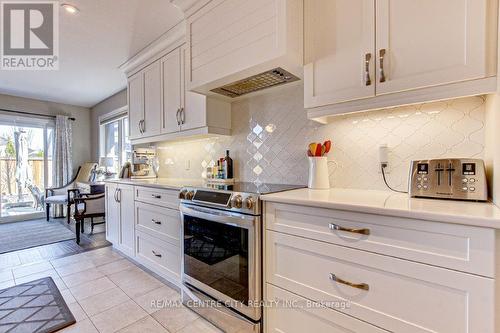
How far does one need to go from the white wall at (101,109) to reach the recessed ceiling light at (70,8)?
2272 millimetres

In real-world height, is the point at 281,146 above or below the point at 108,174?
above

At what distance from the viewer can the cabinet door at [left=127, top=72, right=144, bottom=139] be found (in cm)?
289

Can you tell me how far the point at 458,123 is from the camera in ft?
4.07

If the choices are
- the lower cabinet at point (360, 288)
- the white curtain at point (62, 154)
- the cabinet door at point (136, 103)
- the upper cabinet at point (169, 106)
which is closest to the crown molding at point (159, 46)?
the upper cabinet at point (169, 106)

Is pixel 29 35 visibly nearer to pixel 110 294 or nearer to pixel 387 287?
pixel 110 294

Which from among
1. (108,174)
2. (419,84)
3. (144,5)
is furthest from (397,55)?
(108,174)

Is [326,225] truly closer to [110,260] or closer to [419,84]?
[419,84]

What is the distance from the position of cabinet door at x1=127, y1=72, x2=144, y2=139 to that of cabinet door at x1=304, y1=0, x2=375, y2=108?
7.27 ft

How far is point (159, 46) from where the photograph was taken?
2.50 m

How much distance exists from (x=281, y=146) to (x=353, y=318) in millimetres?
1255

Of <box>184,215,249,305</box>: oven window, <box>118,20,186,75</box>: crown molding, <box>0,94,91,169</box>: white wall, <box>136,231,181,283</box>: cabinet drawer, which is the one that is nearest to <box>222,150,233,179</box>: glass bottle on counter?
<box>184,215,249,305</box>: oven window

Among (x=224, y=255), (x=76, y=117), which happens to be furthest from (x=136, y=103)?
(x=76, y=117)

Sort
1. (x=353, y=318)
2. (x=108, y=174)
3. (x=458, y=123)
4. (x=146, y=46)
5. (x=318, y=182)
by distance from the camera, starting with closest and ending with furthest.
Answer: (x=353, y=318) → (x=458, y=123) → (x=318, y=182) → (x=146, y=46) → (x=108, y=174)

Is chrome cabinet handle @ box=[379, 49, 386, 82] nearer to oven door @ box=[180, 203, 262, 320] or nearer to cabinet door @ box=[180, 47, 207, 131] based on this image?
oven door @ box=[180, 203, 262, 320]
